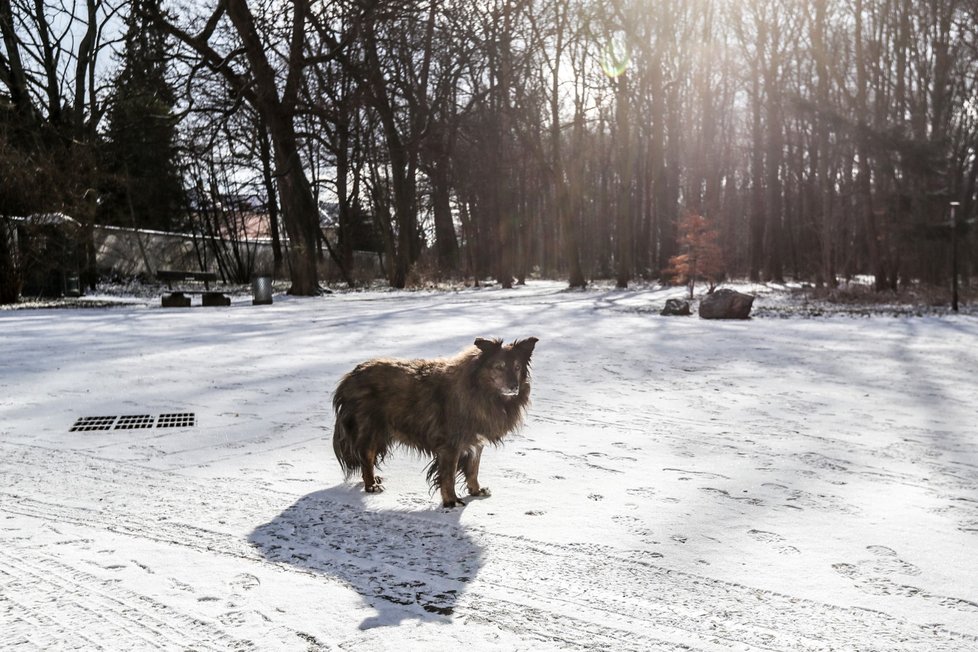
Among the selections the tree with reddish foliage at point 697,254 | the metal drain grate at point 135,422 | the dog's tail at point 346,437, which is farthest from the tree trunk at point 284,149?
the dog's tail at point 346,437

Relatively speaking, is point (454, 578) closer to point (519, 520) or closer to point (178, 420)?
point (519, 520)

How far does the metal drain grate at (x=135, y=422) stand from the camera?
22.7 ft

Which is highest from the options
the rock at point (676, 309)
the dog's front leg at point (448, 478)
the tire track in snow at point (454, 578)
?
the rock at point (676, 309)

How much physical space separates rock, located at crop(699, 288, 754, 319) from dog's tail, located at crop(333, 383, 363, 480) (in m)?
13.1

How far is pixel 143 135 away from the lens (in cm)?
2647

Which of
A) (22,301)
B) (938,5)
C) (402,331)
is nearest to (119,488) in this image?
(402,331)

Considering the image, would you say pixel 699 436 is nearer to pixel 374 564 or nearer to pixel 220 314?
pixel 374 564

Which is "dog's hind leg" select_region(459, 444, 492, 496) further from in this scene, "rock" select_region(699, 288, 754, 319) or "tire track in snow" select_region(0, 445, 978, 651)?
"rock" select_region(699, 288, 754, 319)

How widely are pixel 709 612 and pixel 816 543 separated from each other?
1132 millimetres

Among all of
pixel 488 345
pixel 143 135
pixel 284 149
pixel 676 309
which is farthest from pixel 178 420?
pixel 143 135

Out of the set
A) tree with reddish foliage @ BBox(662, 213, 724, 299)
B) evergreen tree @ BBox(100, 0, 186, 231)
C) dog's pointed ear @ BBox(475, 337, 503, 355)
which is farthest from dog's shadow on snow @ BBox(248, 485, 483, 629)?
tree with reddish foliage @ BBox(662, 213, 724, 299)

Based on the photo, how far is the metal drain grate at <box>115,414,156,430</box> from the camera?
273 inches

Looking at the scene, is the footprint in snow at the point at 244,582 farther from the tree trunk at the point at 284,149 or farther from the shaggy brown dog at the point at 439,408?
the tree trunk at the point at 284,149

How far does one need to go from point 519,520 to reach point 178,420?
3854mm
